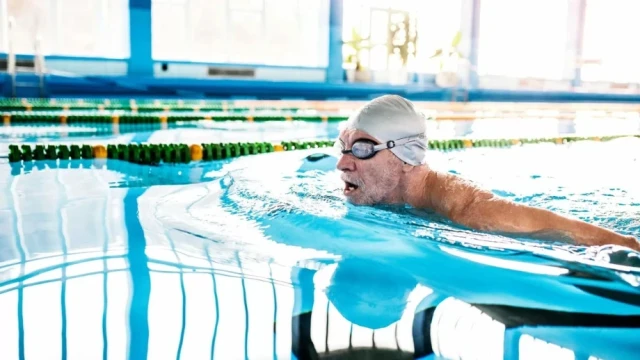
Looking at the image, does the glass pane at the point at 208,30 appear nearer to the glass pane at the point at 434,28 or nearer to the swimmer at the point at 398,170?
the glass pane at the point at 434,28

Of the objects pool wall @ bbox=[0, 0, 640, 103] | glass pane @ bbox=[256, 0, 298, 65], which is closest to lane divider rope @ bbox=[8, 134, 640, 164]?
pool wall @ bbox=[0, 0, 640, 103]

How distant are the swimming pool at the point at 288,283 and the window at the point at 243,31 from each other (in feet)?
42.2

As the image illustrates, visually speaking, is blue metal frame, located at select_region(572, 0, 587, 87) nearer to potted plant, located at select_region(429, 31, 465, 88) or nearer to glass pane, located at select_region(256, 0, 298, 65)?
potted plant, located at select_region(429, 31, 465, 88)

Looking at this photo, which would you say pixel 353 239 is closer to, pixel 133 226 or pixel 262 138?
pixel 133 226

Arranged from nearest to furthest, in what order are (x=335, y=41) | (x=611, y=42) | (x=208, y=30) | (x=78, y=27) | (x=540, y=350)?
(x=540, y=350) → (x=78, y=27) → (x=208, y=30) → (x=335, y=41) → (x=611, y=42)

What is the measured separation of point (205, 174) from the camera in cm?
423

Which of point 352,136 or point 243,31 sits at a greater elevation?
point 243,31

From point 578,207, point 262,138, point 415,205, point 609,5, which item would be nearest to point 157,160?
point 262,138

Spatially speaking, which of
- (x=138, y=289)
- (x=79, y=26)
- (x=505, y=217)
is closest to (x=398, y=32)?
(x=79, y=26)

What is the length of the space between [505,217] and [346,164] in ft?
2.18

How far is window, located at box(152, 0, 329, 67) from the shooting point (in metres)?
15.5

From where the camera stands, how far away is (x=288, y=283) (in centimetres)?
188

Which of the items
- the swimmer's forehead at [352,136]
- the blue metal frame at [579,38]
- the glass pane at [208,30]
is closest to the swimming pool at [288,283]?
the swimmer's forehead at [352,136]

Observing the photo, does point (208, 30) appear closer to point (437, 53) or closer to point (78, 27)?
point (78, 27)
